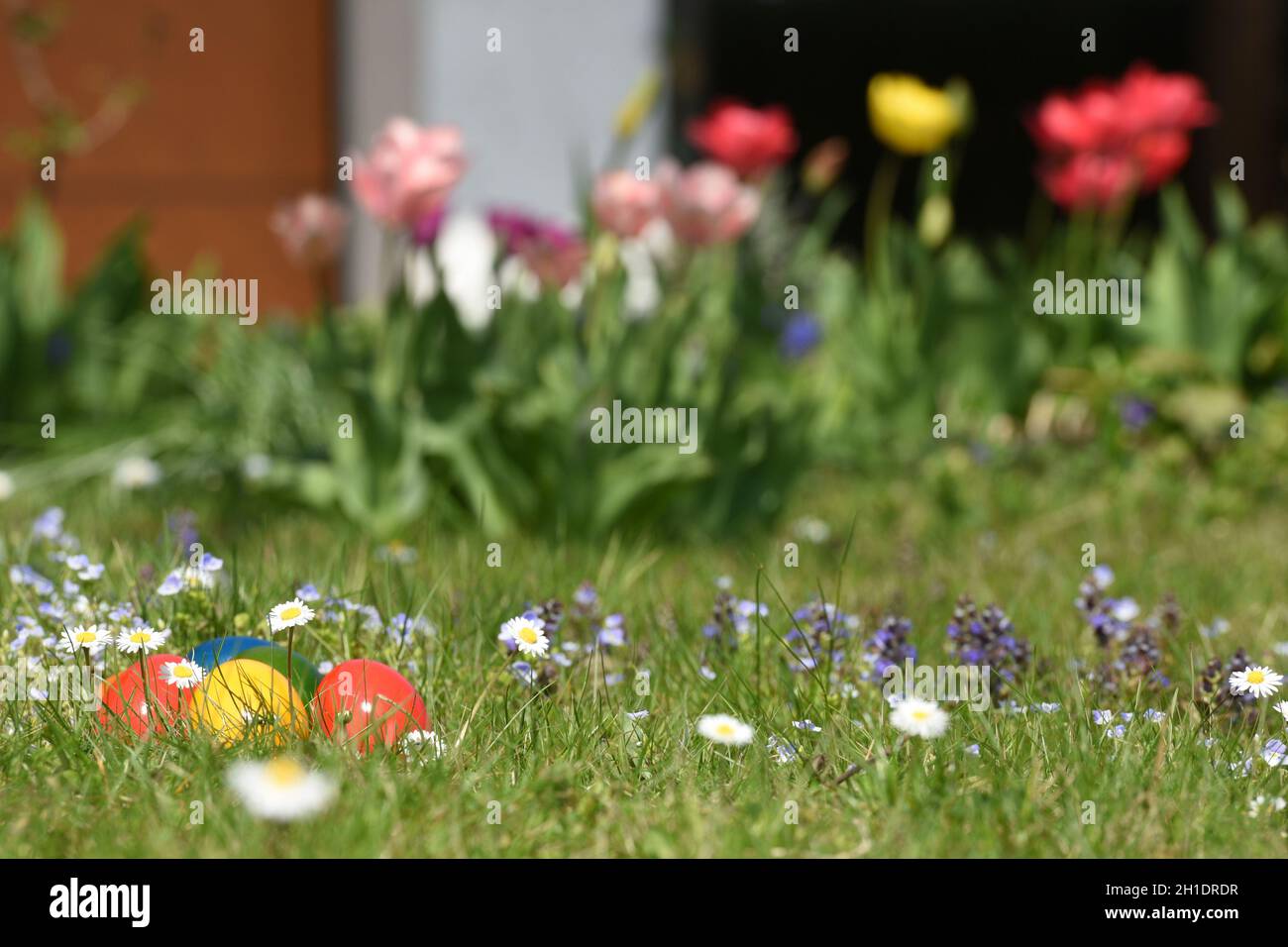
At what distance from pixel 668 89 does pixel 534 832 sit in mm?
5415

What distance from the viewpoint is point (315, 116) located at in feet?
21.6

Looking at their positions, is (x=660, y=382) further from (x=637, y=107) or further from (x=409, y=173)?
(x=409, y=173)

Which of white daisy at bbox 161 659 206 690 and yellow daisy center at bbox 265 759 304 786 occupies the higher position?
white daisy at bbox 161 659 206 690

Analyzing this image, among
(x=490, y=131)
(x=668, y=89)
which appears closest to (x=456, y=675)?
(x=490, y=131)

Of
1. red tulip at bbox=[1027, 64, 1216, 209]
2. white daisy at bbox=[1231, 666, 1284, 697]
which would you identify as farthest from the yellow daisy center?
red tulip at bbox=[1027, 64, 1216, 209]

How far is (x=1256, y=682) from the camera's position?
1.95 metres

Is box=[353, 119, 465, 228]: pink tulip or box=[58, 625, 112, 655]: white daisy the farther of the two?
box=[353, 119, 465, 228]: pink tulip

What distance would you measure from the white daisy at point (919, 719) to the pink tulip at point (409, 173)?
1.73 m

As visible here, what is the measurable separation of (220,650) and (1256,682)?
1369mm

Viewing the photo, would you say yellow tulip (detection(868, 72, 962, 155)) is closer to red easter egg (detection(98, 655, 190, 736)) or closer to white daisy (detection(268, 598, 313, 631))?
white daisy (detection(268, 598, 313, 631))

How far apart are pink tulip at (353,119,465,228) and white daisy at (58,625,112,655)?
51.9 inches

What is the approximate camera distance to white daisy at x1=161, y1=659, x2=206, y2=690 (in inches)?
71.6

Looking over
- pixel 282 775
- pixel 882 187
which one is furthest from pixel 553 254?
pixel 882 187

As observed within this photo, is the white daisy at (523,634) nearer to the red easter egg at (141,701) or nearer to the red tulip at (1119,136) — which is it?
the red easter egg at (141,701)
